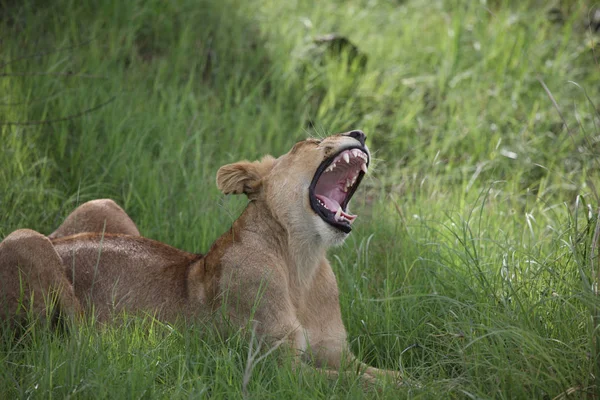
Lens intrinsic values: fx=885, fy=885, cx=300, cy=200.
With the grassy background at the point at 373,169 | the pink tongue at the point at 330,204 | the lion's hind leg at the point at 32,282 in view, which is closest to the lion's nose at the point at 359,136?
the pink tongue at the point at 330,204

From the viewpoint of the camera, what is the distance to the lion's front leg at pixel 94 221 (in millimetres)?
4812

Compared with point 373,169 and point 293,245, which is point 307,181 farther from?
point 373,169

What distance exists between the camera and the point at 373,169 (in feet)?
14.3

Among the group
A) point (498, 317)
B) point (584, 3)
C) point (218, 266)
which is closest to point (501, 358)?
point (498, 317)

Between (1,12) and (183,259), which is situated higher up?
(1,12)

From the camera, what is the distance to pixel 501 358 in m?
3.26

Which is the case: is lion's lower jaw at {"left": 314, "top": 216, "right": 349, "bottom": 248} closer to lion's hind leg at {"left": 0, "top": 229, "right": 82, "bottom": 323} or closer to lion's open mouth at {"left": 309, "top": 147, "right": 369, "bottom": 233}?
lion's open mouth at {"left": 309, "top": 147, "right": 369, "bottom": 233}

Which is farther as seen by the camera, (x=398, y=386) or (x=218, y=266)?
(x=218, y=266)

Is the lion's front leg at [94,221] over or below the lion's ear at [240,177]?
below

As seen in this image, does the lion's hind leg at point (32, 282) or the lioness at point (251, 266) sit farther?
the lion's hind leg at point (32, 282)

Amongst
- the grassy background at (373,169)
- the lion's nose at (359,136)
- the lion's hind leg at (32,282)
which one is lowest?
the lion's hind leg at (32,282)

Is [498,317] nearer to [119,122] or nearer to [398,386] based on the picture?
[398,386]

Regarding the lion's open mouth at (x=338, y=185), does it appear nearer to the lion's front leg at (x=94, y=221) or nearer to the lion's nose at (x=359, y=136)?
the lion's nose at (x=359, y=136)

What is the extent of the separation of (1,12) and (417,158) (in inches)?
139
